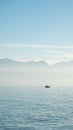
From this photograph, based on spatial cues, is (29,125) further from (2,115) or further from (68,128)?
(2,115)

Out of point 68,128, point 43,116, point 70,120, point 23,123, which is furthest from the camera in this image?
point 43,116

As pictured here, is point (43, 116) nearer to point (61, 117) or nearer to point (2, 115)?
point (61, 117)

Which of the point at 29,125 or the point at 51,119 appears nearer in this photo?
the point at 29,125

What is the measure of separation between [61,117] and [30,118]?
9041mm

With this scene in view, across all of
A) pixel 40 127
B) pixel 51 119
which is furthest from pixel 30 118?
pixel 40 127

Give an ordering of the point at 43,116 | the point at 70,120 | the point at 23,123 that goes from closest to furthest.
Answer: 1. the point at 23,123
2. the point at 70,120
3. the point at 43,116

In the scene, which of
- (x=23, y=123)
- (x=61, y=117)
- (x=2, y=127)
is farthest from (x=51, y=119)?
(x=2, y=127)

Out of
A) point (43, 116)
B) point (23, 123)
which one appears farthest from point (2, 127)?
point (43, 116)

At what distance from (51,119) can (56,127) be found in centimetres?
1146

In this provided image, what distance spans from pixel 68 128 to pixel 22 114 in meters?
23.5

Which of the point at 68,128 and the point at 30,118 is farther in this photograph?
the point at 30,118

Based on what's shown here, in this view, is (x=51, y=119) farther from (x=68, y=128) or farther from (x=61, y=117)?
(x=68, y=128)

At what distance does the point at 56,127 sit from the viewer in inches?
3093

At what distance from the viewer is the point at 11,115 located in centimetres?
9569
